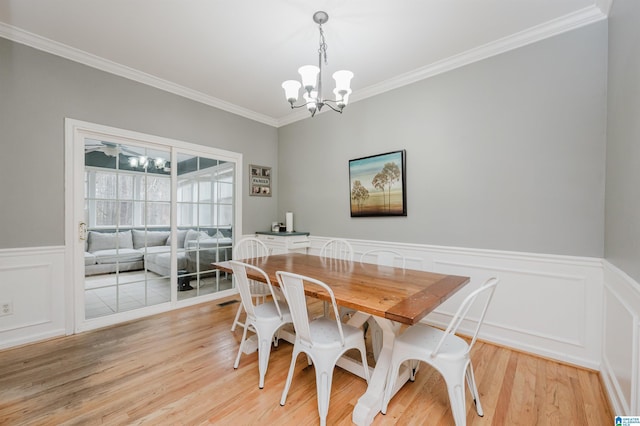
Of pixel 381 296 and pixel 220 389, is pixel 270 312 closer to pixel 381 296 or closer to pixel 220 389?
pixel 220 389

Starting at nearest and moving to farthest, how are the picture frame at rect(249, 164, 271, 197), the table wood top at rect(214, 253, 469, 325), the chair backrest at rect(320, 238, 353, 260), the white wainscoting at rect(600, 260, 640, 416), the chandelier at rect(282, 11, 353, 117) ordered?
the white wainscoting at rect(600, 260, 640, 416) → the table wood top at rect(214, 253, 469, 325) → the chandelier at rect(282, 11, 353, 117) → the chair backrest at rect(320, 238, 353, 260) → the picture frame at rect(249, 164, 271, 197)

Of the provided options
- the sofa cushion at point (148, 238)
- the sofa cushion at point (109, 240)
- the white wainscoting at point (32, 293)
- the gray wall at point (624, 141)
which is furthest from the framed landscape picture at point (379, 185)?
the white wainscoting at point (32, 293)

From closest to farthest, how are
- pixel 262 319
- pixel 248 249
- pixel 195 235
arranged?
pixel 262 319 < pixel 195 235 < pixel 248 249

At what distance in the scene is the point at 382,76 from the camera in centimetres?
309

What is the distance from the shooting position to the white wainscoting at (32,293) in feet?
7.70

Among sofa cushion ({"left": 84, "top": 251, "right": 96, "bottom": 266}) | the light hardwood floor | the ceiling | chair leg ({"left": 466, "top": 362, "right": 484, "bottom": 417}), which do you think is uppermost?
the ceiling

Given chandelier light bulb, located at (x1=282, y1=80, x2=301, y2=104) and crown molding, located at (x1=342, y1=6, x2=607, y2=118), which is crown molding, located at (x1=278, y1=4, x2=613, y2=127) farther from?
chandelier light bulb, located at (x1=282, y1=80, x2=301, y2=104)

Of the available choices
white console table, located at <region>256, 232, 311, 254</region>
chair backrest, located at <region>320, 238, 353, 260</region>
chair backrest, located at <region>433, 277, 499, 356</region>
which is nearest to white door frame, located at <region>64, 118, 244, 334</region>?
white console table, located at <region>256, 232, 311, 254</region>

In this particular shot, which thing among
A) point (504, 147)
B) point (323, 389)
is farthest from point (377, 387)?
point (504, 147)

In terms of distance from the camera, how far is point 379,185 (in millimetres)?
3301

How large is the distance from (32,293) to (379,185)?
3.60 m

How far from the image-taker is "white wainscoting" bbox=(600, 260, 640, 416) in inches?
50.8

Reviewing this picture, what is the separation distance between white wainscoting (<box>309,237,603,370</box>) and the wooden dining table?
2.70ft

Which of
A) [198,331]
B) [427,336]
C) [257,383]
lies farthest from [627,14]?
[198,331]
